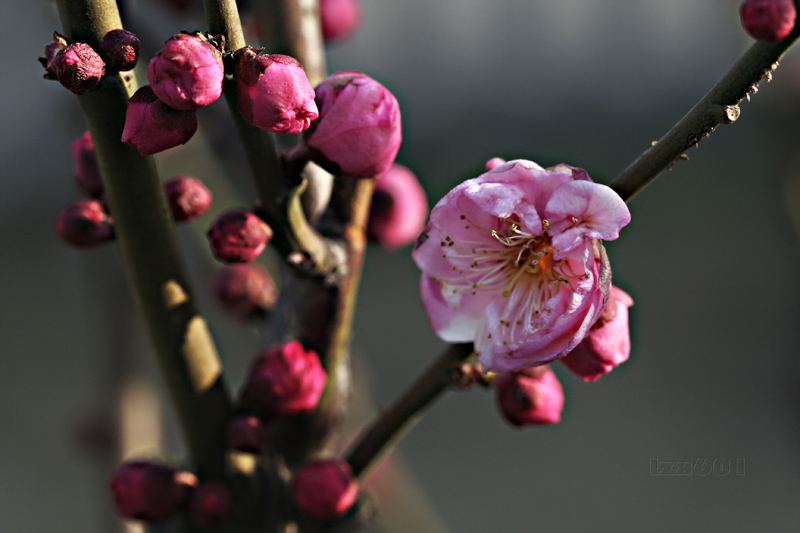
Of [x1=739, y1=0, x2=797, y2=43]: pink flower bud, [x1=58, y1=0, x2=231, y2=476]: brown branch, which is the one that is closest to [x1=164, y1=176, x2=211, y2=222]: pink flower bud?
[x1=58, y1=0, x2=231, y2=476]: brown branch

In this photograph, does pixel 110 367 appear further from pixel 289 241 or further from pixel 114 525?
pixel 289 241

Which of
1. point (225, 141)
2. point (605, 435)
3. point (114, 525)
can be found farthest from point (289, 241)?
point (605, 435)

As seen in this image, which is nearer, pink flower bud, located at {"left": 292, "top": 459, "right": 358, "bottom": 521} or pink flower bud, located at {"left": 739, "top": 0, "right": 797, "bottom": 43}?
pink flower bud, located at {"left": 739, "top": 0, "right": 797, "bottom": 43}

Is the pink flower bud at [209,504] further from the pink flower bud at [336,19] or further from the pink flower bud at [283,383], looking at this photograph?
the pink flower bud at [336,19]

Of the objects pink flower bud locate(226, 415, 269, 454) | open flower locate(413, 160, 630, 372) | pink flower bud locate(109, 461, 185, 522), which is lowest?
pink flower bud locate(109, 461, 185, 522)

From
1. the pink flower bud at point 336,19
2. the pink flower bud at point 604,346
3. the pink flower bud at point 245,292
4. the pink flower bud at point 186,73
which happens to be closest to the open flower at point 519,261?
the pink flower bud at point 604,346

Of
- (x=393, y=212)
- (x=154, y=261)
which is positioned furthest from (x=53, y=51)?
(x=393, y=212)

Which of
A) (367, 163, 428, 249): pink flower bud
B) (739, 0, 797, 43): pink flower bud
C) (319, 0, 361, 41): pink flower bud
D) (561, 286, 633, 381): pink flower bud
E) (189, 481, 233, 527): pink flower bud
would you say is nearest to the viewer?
(739, 0, 797, 43): pink flower bud

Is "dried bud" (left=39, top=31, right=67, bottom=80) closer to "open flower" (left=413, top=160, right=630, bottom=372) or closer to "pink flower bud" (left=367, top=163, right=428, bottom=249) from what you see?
"open flower" (left=413, top=160, right=630, bottom=372)
